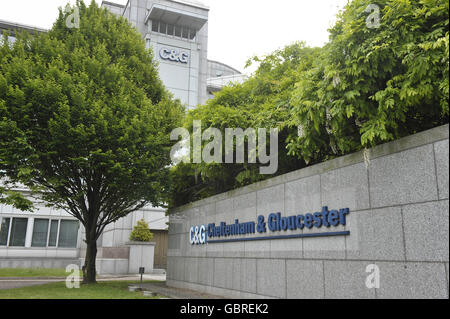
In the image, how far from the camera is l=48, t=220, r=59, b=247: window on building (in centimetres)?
Result: 3625

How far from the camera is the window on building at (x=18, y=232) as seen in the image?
114 feet

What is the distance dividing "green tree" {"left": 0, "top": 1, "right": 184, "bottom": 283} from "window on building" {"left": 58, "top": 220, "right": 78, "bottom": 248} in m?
18.4

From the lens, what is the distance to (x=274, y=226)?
1179 centimetres

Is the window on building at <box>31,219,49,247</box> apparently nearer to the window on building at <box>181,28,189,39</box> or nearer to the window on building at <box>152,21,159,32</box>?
the window on building at <box>152,21,159,32</box>

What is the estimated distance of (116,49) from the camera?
19641mm

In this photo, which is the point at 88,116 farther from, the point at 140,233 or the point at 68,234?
the point at 68,234

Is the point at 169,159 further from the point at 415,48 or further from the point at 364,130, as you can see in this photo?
the point at 415,48

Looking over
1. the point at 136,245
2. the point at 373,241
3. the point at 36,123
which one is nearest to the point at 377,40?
the point at 373,241

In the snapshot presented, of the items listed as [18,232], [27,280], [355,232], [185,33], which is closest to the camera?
[355,232]

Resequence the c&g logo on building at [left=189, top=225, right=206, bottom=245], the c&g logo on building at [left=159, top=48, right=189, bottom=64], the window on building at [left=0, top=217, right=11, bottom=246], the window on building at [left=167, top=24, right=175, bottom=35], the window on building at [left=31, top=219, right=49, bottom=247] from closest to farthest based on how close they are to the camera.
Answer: the c&g logo on building at [left=189, top=225, right=206, bottom=245] → the window on building at [left=0, top=217, right=11, bottom=246] → the window on building at [left=31, top=219, right=49, bottom=247] → the c&g logo on building at [left=159, top=48, right=189, bottom=64] → the window on building at [left=167, top=24, right=175, bottom=35]

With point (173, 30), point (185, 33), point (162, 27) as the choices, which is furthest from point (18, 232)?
point (185, 33)

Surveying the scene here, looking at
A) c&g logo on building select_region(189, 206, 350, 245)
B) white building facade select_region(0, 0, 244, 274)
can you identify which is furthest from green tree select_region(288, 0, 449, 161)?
white building facade select_region(0, 0, 244, 274)

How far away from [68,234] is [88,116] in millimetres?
24340
